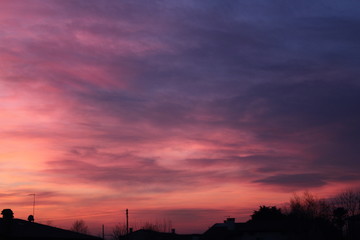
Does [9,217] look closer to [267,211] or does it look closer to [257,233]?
[257,233]

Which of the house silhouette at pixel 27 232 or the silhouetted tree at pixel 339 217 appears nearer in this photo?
the house silhouette at pixel 27 232

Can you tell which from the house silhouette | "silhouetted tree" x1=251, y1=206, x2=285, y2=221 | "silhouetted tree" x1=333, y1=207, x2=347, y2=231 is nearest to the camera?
the house silhouette

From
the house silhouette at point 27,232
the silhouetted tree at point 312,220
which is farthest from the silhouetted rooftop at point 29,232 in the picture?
the silhouetted tree at point 312,220

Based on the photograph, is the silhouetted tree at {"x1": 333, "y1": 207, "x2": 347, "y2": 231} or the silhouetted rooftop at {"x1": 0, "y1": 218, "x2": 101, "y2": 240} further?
the silhouetted tree at {"x1": 333, "y1": 207, "x2": 347, "y2": 231}

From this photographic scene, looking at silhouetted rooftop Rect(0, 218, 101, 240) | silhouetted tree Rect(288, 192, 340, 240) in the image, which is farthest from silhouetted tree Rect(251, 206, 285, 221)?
silhouetted rooftop Rect(0, 218, 101, 240)

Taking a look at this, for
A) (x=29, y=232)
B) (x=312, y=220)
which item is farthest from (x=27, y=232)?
(x=312, y=220)

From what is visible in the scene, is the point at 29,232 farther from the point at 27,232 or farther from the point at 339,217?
the point at 339,217

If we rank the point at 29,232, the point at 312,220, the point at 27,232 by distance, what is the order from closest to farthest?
the point at 27,232
the point at 29,232
the point at 312,220

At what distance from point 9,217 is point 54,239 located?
16.1ft

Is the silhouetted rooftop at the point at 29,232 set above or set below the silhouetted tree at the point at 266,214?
below

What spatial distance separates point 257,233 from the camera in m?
85.6

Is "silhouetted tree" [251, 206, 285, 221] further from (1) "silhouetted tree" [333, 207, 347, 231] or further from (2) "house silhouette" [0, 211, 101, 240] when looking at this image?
(2) "house silhouette" [0, 211, 101, 240]

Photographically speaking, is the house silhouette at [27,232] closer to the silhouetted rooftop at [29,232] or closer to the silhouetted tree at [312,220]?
the silhouetted rooftop at [29,232]

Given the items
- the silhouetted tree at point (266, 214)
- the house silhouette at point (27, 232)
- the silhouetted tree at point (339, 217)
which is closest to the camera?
the house silhouette at point (27, 232)
